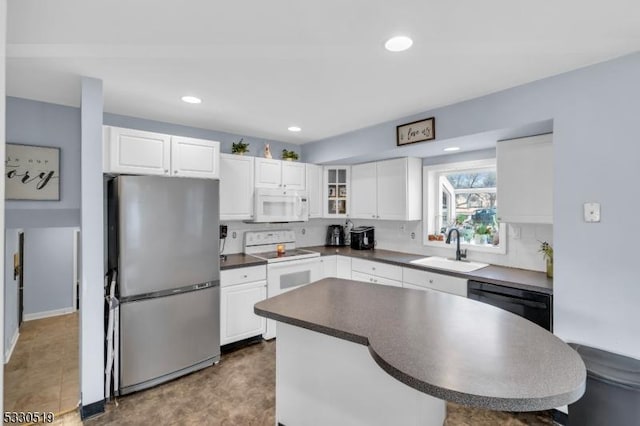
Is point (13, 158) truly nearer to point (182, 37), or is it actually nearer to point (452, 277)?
point (182, 37)

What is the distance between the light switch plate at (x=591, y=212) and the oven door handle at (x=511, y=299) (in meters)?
0.68

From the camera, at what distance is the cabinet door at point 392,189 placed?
3.75 m

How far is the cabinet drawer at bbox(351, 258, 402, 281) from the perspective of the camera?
3418 millimetres

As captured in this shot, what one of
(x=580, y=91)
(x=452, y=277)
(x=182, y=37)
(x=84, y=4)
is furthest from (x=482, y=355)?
(x=84, y=4)

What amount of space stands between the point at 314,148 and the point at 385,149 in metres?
1.26

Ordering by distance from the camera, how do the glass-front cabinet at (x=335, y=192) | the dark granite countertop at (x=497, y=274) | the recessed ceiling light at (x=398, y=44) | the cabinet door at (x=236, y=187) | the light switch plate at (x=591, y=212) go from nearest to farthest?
the recessed ceiling light at (x=398, y=44)
the light switch plate at (x=591, y=212)
the dark granite countertop at (x=497, y=274)
the cabinet door at (x=236, y=187)
the glass-front cabinet at (x=335, y=192)

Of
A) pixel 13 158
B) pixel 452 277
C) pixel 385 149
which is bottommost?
pixel 452 277

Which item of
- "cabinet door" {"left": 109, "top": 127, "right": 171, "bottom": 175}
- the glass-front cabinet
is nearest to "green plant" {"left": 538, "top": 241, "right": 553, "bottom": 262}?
the glass-front cabinet

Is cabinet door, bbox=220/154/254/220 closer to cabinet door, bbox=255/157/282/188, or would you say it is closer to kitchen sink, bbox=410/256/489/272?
cabinet door, bbox=255/157/282/188

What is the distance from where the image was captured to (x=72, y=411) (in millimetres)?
2307

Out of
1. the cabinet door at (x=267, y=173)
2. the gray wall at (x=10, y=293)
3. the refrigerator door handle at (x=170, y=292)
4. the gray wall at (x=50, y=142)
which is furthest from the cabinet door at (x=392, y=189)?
the gray wall at (x=10, y=293)

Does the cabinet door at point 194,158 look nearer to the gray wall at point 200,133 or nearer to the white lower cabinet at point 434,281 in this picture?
the gray wall at point 200,133

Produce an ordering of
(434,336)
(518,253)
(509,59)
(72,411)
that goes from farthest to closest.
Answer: (518,253), (72,411), (509,59), (434,336)

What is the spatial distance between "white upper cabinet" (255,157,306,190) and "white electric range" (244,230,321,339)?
65 centimetres
